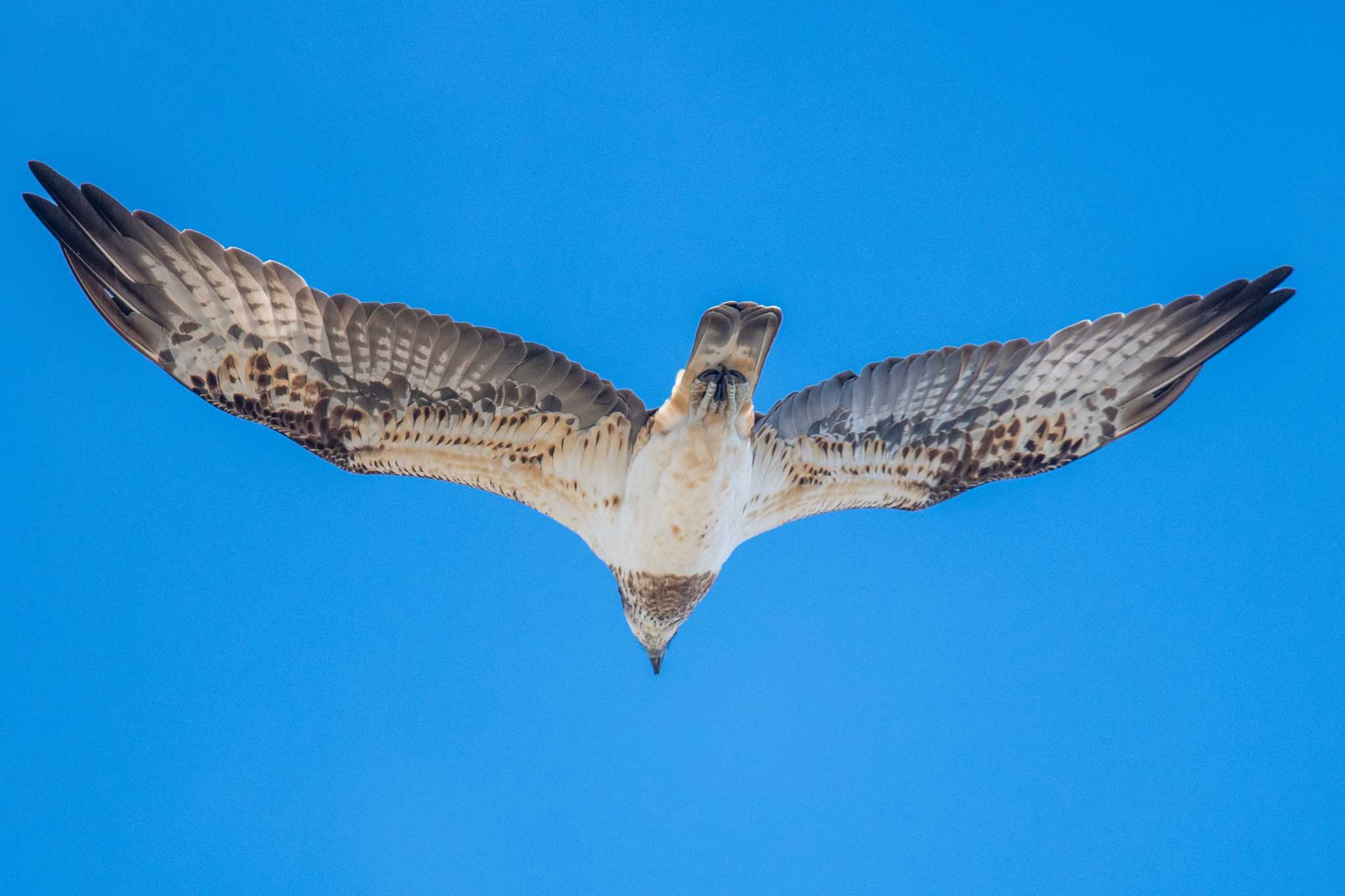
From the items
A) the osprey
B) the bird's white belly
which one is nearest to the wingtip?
the osprey

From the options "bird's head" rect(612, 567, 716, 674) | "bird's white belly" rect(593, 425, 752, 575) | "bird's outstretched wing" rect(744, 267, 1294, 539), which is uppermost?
"bird's outstretched wing" rect(744, 267, 1294, 539)

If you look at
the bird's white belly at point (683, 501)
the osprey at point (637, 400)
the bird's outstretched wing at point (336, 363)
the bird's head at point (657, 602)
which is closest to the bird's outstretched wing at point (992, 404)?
the osprey at point (637, 400)

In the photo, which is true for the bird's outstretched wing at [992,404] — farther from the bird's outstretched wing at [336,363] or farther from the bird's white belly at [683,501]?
the bird's outstretched wing at [336,363]

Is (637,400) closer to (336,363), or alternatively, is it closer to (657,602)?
(657,602)

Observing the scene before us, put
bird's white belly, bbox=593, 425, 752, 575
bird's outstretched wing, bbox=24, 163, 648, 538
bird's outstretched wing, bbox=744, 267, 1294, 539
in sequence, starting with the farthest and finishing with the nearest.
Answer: bird's outstretched wing, bbox=744, 267, 1294, 539
bird's white belly, bbox=593, 425, 752, 575
bird's outstretched wing, bbox=24, 163, 648, 538

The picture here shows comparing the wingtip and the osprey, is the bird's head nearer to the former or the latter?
the osprey

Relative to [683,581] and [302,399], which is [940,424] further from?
[302,399]

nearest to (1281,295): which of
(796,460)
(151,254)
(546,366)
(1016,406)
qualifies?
(1016,406)

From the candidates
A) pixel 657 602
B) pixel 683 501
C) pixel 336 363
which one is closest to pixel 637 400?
pixel 683 501
